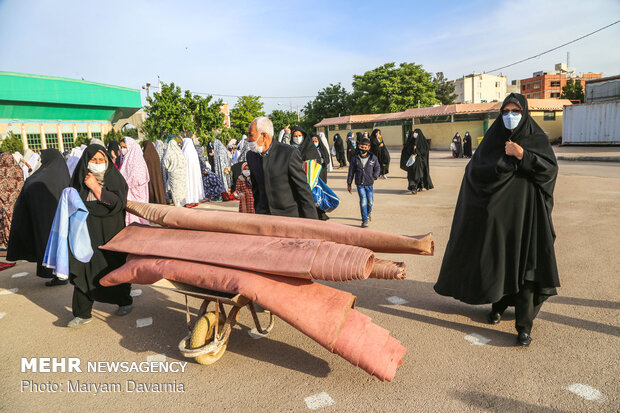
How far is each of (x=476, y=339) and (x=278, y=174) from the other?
2222 millimetres

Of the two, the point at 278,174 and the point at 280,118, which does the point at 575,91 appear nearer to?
the point at 280,118

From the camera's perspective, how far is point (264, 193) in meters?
4.02

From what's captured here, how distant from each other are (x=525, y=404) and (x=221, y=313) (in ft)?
7.41

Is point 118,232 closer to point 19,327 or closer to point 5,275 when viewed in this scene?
point 19,327

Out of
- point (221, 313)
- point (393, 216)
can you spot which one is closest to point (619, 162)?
point (393, 216)

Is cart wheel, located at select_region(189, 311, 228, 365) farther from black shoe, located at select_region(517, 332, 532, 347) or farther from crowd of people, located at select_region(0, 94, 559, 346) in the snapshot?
black shoe, located at select_region(517, 332, 532, 347)

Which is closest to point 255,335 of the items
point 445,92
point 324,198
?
point 324,198

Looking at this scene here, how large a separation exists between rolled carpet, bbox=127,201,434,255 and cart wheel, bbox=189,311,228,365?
2.35 ft

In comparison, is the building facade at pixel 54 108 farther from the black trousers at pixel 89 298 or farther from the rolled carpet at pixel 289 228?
the rolled carpet at pixel 289 228

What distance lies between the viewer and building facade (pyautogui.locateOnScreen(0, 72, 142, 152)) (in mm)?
36875

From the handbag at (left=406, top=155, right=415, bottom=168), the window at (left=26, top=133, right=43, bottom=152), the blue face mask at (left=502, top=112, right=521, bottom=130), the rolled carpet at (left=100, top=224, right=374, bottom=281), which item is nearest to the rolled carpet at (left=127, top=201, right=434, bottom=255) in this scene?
the rolled carpet at (left=100, top=224, right=374, bottom=281)

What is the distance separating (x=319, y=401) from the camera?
2805 millimetres

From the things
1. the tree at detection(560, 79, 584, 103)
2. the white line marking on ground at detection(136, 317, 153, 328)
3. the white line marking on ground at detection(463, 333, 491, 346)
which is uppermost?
the tree at detection(560, 79, 584, 103)

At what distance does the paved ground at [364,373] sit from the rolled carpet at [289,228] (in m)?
0.99
